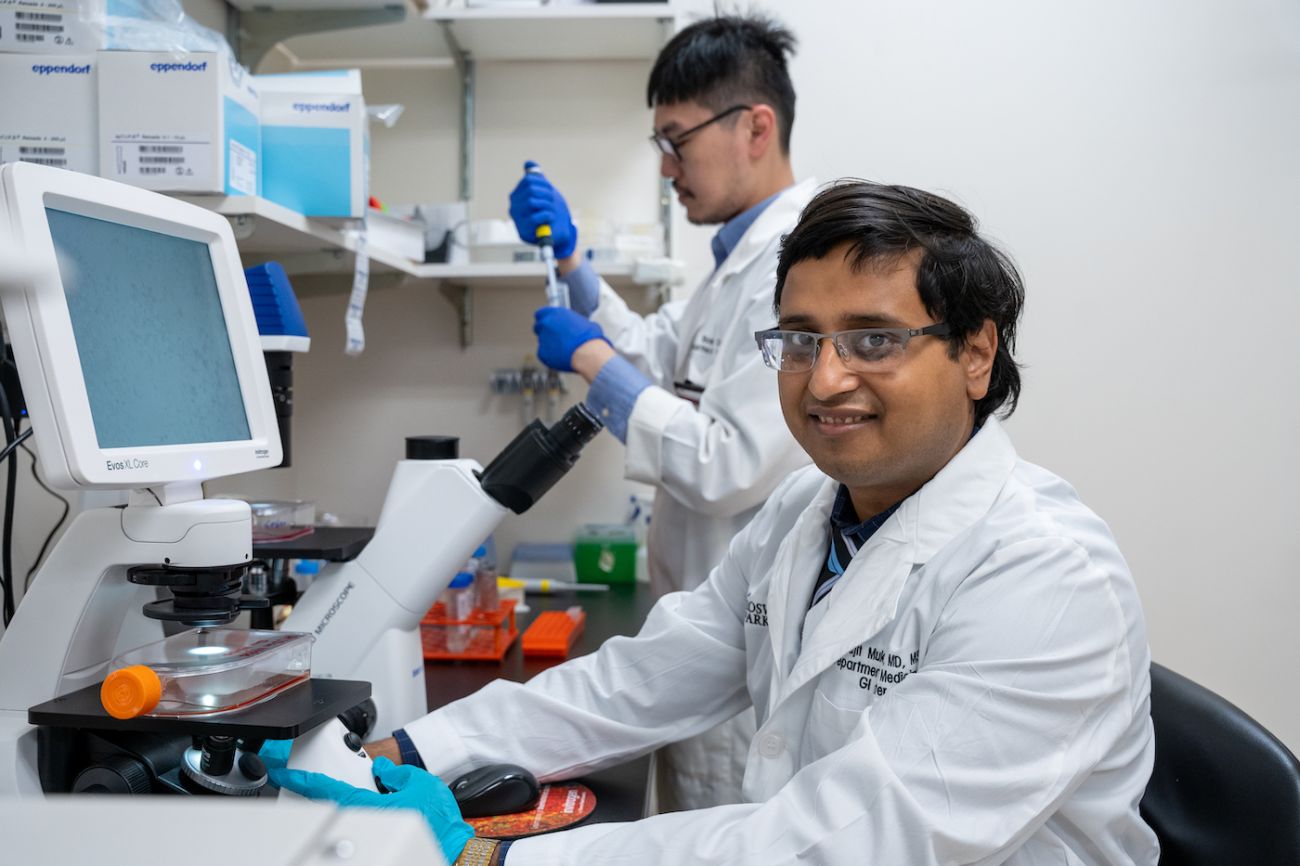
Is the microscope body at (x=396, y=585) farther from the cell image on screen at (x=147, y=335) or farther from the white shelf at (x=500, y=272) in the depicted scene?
the white shelf at (x=500, y=272)

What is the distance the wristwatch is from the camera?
803 millimetres

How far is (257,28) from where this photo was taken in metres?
1.90

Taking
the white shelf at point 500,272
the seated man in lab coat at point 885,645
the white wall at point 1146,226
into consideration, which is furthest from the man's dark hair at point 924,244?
the white wall at point 1146,226

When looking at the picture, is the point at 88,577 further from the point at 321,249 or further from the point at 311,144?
the point at 321,249

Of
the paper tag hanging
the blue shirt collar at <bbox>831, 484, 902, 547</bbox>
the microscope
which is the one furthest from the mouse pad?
the paper tag hanging

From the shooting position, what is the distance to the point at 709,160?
5.54 ft

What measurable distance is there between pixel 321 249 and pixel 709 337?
71 centimetres

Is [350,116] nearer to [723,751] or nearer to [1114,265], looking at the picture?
[723,751]

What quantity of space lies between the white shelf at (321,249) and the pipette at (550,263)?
0.08 m

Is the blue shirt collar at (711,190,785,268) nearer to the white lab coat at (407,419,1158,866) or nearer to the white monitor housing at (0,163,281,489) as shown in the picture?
the white lab coat at (407,419,1158,866)

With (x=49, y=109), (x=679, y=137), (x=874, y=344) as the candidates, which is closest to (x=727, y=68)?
(x=679, y=137)

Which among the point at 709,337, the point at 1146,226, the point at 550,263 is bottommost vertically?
the point at 709,337

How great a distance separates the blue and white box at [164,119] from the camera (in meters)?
1.15

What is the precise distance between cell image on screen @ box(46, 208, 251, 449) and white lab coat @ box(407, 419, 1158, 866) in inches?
16.9
